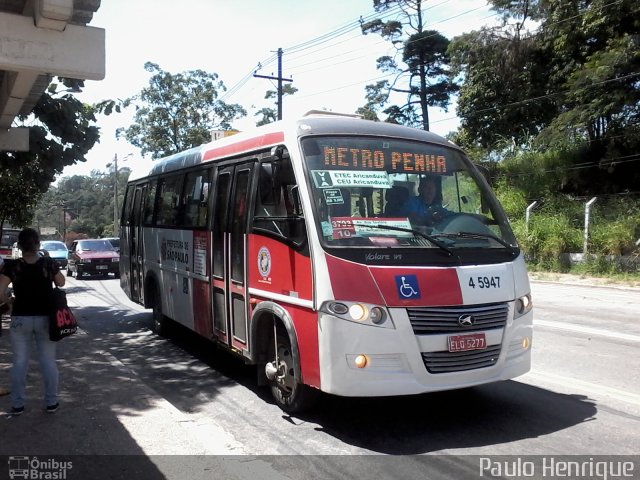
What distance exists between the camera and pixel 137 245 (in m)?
11.0

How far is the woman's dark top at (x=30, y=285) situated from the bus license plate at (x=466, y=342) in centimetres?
364

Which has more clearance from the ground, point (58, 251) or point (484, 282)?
point (484, 282)

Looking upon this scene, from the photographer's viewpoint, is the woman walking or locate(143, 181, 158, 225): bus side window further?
locate(143, 181, 158, 225): bus side window

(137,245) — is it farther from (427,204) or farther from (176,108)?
(176,108)

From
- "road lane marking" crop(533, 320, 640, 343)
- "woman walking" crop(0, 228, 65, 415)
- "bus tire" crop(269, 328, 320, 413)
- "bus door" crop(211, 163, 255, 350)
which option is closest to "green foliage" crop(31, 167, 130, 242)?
"road lane marking" crop(533, 320, 640, 343)

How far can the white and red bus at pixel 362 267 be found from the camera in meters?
4.58

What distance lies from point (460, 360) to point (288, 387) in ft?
5.31

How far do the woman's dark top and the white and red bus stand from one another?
1885 mm

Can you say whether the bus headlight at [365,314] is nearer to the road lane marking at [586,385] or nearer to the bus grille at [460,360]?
the bus grille at [460,360]

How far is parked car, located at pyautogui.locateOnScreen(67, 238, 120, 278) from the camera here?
74.2 ft

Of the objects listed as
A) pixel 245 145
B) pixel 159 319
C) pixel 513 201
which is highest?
pixel 245 145
